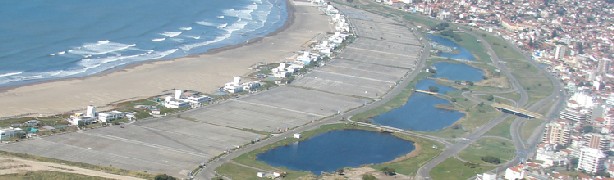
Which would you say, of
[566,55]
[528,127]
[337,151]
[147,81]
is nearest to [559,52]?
[566,55]

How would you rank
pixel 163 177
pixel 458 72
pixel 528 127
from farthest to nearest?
pixel 458 72 → pixel 528 127 → pixel 163 177

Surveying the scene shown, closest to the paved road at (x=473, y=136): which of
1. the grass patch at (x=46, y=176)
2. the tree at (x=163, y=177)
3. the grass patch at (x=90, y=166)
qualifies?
the tree at (x=163, y=177)

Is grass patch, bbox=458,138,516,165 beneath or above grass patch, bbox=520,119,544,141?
beneath

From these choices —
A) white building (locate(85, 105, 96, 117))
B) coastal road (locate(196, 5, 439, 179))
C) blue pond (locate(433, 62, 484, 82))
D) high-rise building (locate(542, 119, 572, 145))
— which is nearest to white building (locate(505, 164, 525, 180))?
high-rise building (locate(542, 119, 572, 145))

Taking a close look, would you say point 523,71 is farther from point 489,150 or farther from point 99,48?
point 99,48

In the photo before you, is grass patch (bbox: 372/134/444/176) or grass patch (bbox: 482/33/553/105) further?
grass patch (bbox: 482/33/553/105)

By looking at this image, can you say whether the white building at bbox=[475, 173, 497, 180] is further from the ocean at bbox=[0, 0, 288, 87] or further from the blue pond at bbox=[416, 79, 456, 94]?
the ocean at bbox=[0, 0, 288, 87]

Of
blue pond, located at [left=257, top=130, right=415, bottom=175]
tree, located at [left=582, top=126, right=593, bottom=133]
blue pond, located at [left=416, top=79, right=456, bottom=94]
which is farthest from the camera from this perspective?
blue pond, located at [left=416, top=79, right=456, bottom=94]
